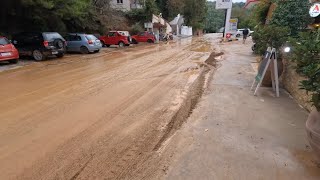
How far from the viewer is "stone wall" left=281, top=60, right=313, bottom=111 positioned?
21.7 feet

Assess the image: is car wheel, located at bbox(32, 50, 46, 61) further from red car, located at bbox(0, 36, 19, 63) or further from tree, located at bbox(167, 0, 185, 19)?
tree, located at bbox(167, 0, 185, 19)

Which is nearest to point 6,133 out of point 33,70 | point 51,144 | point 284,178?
point 51,144

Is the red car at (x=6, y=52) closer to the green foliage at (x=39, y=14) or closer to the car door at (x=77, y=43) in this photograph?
the green foliage at (x=39, y=14)

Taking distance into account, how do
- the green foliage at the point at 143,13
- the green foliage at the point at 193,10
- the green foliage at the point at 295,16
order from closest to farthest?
the green foliage at the point at 295,16
the green foliage at the point at 143,13
the green foliage at the point at 193,10

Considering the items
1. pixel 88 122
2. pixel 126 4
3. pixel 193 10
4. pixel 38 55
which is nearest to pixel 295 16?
pixel 88 122

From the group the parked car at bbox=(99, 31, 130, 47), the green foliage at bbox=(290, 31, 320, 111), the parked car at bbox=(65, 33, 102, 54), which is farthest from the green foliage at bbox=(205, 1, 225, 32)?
the green foliage at bbox=(290, 31, 320, 111)

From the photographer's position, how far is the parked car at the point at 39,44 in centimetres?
1549

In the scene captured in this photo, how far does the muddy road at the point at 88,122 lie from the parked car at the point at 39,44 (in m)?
5.67

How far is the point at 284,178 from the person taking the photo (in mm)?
3650

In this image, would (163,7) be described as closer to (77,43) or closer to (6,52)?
(77,43)

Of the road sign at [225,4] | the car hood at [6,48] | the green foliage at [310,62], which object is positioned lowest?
the car hood at [6,48]

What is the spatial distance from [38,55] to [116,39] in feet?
39.2

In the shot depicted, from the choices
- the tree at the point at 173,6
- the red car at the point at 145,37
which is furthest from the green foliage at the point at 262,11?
the tree at the point at 173,6

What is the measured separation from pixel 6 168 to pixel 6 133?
1392 mm
